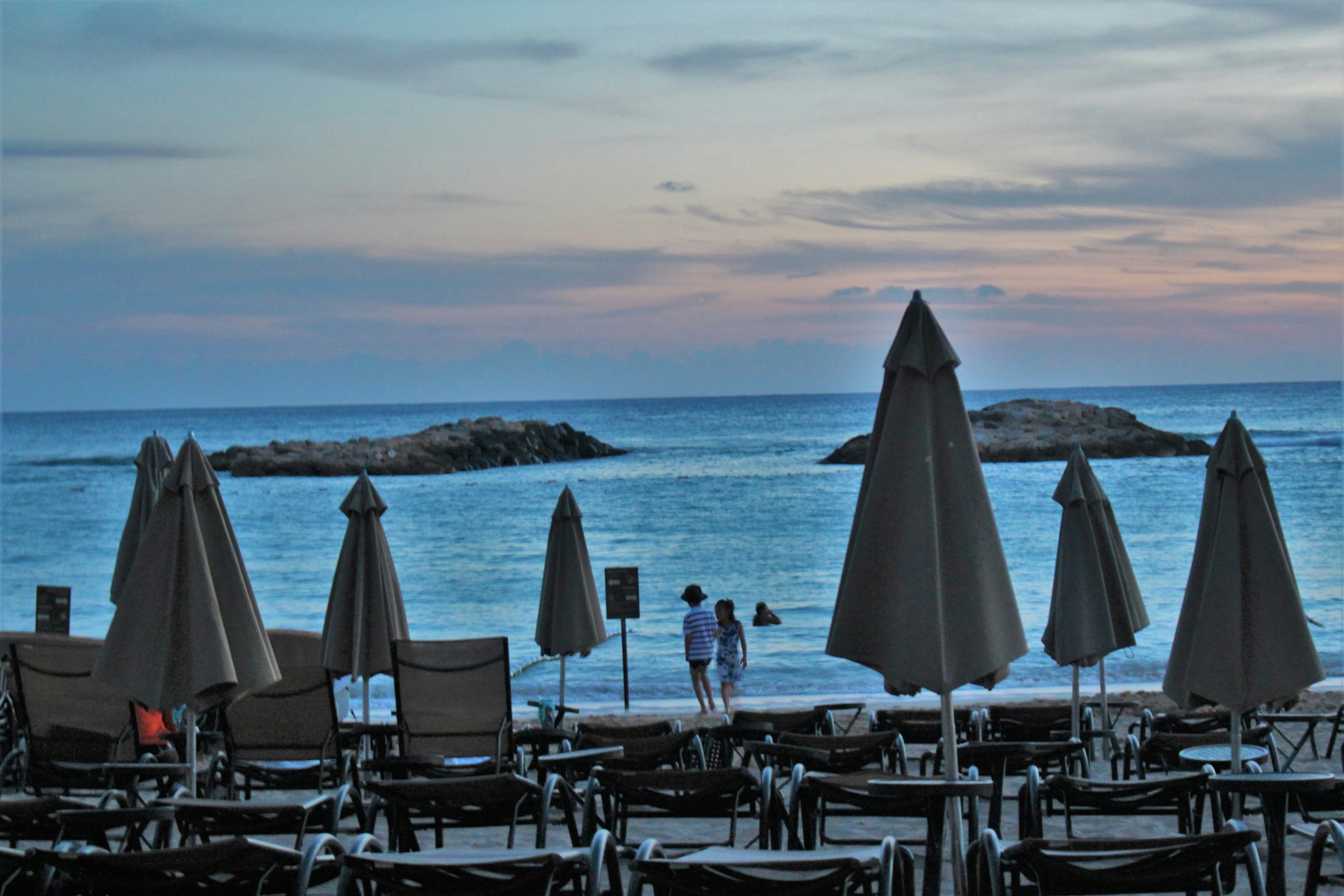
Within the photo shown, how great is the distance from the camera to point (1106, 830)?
746 centimetres

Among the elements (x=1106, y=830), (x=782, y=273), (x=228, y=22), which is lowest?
(x=1106, y=830)

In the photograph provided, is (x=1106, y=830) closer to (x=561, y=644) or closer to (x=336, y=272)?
(x=561, y=644)

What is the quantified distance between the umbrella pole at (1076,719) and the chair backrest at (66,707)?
5.41m

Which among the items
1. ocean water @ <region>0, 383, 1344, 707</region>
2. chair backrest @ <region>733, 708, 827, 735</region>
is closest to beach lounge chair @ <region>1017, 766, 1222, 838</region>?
chair backrest @ <region>733, 708, 827, 735</region>

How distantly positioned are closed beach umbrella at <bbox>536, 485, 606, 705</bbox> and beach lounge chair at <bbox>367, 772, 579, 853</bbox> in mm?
4293

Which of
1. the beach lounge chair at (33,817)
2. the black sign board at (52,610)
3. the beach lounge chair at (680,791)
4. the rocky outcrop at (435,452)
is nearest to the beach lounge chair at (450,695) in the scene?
the beach lounge chair at (680,791)

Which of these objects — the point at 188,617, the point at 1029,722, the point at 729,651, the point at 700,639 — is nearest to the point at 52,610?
the point at 700,639

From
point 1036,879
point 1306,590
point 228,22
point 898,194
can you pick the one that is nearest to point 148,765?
point 1036,879

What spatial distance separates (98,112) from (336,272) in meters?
22.0

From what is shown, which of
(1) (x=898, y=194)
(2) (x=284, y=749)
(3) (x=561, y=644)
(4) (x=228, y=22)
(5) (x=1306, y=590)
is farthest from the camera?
(1) (x=898, y=194)

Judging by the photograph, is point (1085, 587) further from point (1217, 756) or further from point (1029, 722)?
point (1217, 756)

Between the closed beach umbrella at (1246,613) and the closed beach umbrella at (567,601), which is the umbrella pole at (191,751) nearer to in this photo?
the closed beach umbrella at (1246,613)

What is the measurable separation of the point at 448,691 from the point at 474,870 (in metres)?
4.32

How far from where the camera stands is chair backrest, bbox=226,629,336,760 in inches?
287
